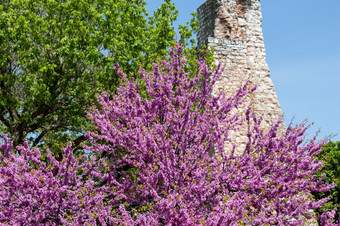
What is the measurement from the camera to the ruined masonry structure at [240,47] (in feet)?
50.2

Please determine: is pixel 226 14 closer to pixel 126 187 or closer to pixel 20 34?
pixel 20 34

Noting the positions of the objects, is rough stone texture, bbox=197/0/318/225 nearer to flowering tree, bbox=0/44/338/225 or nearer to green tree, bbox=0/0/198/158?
green tree, bbox=0/0/198/158

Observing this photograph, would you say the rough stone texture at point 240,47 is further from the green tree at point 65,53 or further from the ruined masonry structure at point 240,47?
the green tree at point 65,53

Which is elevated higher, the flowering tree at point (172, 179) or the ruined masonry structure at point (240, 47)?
the ruined masonry structure at point (240, 47)

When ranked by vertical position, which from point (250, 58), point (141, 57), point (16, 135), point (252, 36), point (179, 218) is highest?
point (252, 36)

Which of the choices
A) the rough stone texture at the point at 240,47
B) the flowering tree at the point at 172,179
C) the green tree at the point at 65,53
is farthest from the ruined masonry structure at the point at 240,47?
the flowering tree at the point at 172,179

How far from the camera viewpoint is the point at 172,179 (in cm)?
784

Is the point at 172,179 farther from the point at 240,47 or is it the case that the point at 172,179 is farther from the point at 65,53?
the point at 240,47

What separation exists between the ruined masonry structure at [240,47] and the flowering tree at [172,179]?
19.2ft

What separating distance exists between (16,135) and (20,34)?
390 cm

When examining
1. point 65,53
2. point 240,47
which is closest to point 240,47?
point 240,47

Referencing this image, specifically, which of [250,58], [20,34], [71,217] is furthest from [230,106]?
[20,34]

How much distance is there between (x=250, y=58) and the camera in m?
16.1

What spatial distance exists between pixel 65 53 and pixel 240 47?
6850mm
